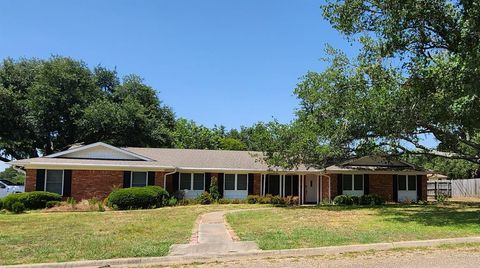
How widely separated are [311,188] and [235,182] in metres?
5.90

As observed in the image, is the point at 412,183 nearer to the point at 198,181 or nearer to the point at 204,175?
the point at 204,175

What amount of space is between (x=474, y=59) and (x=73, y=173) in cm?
2097

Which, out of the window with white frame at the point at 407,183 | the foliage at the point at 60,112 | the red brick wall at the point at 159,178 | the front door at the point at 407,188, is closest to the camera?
the red brick wall at the point at 159,178

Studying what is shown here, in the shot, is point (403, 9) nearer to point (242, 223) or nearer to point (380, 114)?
point (380, 114)

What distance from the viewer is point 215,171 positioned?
2950 centimetres

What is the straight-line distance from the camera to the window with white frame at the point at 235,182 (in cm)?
2998

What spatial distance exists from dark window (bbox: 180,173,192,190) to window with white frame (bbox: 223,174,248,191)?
2210mm

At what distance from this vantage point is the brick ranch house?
26.4 meters

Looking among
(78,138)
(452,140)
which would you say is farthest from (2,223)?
(78,138)

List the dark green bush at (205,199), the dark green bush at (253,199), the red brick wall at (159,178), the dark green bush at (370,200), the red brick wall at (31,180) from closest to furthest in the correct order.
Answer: the red brick wall at (31,180), the dark green bush at (205,199), the red brick wall at (159,178), the dark green bush at (253,199), the dark green bush at (370,200)

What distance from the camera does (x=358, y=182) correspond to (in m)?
31.2

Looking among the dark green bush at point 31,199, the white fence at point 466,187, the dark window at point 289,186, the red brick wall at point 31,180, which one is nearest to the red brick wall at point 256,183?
the dark window at point 289,186

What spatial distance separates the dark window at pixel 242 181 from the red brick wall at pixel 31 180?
39.4 feet

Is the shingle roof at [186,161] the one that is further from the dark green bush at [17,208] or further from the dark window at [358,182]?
the dark green bush at [17,208]
